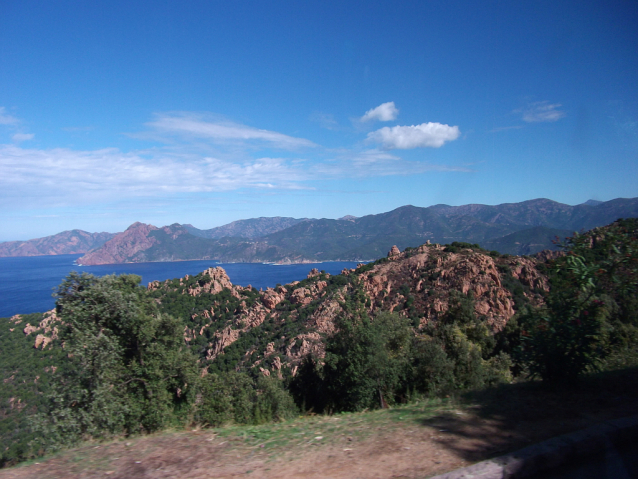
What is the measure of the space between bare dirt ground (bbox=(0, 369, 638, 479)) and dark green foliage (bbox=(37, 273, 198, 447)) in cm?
309

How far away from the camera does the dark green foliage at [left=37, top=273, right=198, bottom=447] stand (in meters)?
7.75

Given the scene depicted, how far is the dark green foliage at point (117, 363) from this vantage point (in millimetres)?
7750

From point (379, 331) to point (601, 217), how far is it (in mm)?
85989

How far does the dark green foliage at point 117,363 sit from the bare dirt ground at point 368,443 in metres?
3.09

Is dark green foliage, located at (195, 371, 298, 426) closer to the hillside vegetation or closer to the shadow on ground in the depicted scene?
the hillside vegetation

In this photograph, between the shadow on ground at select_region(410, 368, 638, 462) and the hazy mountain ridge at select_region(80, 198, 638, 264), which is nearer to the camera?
the shadow on ground at select_region(410, 368, 638, 462)

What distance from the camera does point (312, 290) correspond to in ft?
153

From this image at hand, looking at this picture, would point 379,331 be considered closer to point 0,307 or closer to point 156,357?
point 156,357

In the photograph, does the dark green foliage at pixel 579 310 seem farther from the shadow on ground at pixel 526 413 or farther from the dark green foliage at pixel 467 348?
the dark green foliage at pixel 467 348

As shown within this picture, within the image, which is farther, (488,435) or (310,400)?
(310,400)

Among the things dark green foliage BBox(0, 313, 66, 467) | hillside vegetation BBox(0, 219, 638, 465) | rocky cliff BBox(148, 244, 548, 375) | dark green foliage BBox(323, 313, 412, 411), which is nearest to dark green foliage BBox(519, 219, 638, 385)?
hillside vegetation BBox(0, 219, 638, 465)

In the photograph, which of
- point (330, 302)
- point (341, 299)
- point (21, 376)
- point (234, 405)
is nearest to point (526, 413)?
point (234, 405)

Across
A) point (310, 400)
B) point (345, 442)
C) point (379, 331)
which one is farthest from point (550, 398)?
point (310, 400)

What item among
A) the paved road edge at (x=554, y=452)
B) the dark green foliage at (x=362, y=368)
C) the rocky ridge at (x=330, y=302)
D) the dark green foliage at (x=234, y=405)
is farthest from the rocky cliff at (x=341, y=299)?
the paved road edge at (x=554, y=452)
